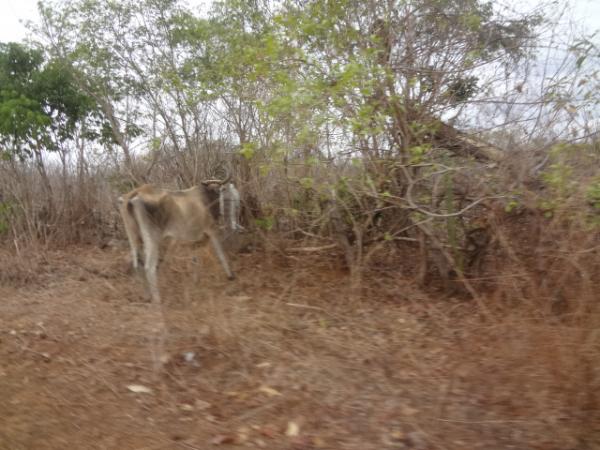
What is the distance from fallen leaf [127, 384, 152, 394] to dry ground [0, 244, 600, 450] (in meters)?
0.02

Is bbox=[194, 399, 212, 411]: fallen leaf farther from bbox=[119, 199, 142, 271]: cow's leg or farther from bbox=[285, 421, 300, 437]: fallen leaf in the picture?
bbox=[119, 199, 142, 271]: cow's leg

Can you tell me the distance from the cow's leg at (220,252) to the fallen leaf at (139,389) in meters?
2.94

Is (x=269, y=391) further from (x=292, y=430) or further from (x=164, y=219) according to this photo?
(x=164, y=219)

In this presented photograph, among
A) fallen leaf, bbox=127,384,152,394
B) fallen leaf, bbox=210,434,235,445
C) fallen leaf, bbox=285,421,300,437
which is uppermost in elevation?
fallen leaf, bbox=127,384,152,394

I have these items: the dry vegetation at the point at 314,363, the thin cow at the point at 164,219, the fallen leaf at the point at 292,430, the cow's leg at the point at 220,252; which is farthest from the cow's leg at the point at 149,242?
the fallen leaf at the point at 292,430

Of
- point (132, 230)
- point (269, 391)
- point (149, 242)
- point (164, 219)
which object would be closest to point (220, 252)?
point (164, 219)

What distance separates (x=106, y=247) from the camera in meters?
9.84

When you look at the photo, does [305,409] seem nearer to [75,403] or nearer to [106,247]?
[75,403]

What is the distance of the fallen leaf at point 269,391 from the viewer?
410 centimetres

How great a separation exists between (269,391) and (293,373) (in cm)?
33

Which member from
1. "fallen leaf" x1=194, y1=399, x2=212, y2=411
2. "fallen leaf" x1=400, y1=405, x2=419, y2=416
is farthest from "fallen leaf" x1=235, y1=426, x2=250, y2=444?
"fallen leaf" x1=400, y1=405, x2=419, y2=416

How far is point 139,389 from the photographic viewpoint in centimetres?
418

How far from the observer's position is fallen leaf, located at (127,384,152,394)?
13.6ft

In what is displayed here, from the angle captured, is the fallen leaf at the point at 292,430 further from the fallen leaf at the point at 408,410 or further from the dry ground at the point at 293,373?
the fallen leaf at the point at 408,410
